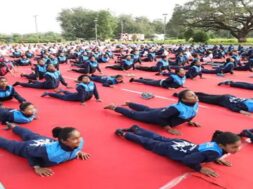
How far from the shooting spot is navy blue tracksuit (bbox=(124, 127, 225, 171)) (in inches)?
124

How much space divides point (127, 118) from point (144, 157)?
1693mm

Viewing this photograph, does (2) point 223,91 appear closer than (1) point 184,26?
Yes

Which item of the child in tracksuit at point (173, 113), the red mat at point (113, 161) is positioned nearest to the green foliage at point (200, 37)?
the red mat at point (113, 161)

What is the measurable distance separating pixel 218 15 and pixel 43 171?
32818 millimetres

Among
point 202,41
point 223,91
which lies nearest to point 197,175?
point 223,91

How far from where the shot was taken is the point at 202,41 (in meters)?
29.8

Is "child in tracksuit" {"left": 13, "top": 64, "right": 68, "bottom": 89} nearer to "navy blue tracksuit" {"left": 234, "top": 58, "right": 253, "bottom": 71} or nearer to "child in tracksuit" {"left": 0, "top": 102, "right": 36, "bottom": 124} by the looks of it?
"child in tracksuit" {"left": 0, "top": 102, "right": 36, "bottom": 124}

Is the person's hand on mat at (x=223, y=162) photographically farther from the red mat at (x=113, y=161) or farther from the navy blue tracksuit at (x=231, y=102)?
the navy blue tracksuit at (x=231, y=102)

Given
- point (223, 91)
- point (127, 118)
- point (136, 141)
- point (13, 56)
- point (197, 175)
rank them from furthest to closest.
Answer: point (13, 56), point (223, 91), point (127, 118), point (136, 141), point (197, 175)

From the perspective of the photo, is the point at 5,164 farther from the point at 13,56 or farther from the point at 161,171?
the point at 13,56

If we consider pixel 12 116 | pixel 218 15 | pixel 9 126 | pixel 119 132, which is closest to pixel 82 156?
pixel 119 132

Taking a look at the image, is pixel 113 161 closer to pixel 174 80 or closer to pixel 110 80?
pixel 174 80

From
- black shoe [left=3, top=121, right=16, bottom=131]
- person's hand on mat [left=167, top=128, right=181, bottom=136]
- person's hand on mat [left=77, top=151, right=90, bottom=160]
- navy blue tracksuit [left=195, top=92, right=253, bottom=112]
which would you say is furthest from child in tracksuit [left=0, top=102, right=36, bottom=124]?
navy blue tracksuit [left=195, top=92, right=253, bottom=112]

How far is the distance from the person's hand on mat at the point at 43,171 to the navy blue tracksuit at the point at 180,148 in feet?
4.10
